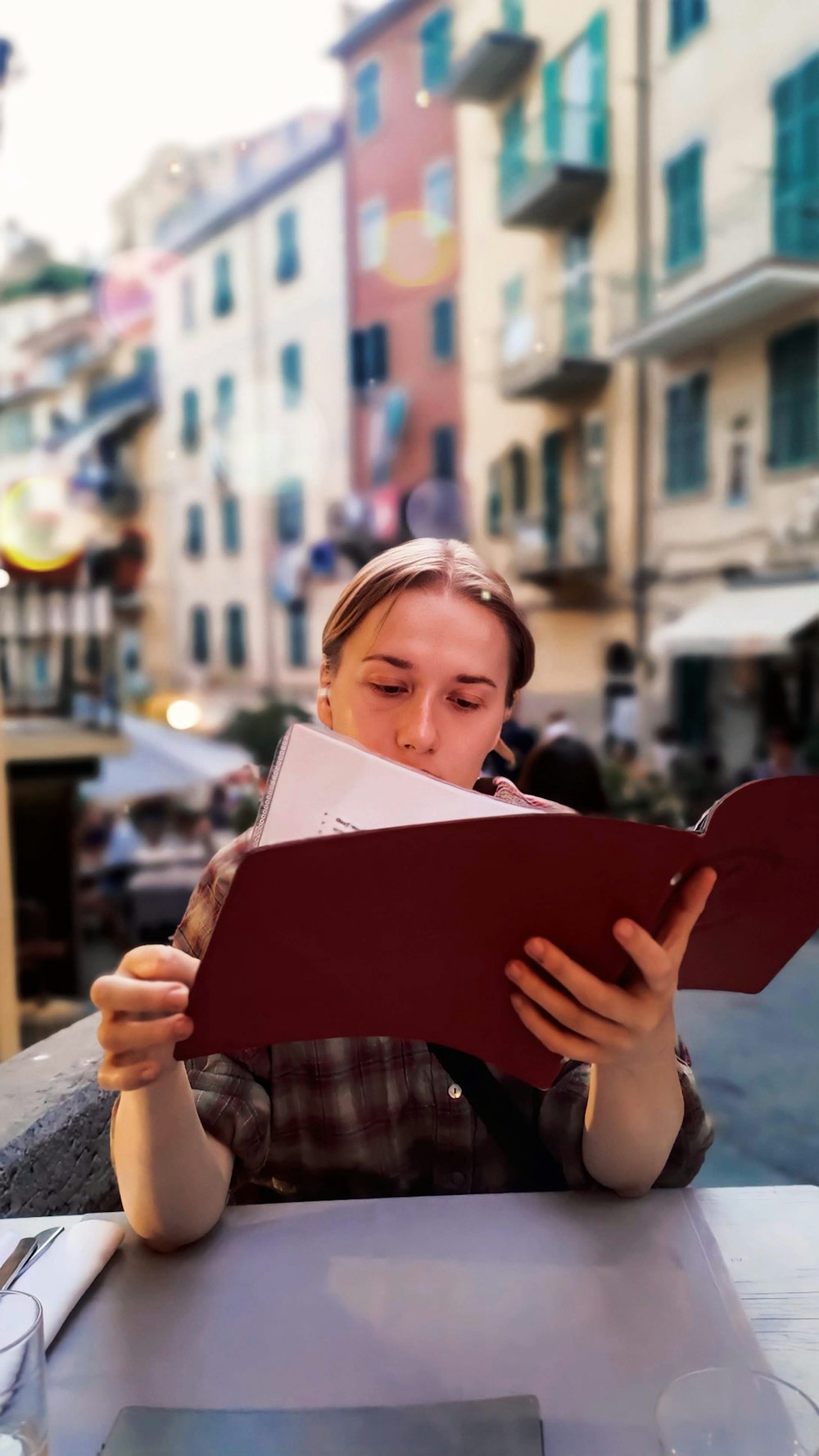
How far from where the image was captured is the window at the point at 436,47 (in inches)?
102

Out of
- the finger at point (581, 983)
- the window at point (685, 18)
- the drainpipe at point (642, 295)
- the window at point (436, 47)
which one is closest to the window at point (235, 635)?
the drainpipe at point (642, 295)

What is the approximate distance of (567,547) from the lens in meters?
3.37

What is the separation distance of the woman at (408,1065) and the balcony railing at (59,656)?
221 cm

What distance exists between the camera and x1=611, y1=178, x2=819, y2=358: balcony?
9.45 ft

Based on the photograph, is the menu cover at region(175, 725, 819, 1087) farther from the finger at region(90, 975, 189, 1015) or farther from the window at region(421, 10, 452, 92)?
the window at region(421, 10, 452, 92)

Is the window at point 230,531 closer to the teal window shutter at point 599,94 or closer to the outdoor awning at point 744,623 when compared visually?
the outdoor awning at point 744,623

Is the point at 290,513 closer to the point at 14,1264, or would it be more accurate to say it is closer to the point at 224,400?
the point at 224,400

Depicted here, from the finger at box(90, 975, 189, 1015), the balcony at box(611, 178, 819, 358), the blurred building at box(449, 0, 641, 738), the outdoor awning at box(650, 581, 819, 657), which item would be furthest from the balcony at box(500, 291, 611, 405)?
the finger at box(90, 975, 189, 1015)

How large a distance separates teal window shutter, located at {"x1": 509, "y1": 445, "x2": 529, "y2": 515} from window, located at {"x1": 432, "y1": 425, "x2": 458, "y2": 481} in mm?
421

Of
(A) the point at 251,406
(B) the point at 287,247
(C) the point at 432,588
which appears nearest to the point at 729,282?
(B) the point at 287,247

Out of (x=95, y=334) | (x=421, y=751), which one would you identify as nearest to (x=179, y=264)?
(x=95, y=334)

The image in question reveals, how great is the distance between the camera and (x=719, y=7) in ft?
9.46

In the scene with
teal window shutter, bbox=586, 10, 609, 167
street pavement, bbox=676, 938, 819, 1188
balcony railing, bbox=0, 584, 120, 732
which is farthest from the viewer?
teal window shutter, bbox=586, 10, 609, 167

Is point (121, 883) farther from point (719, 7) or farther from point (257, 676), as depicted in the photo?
point (719, 7)
